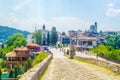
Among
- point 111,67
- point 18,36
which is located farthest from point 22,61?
point 111,67

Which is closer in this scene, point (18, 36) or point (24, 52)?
point (24, 52)

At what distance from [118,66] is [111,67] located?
2.28 m

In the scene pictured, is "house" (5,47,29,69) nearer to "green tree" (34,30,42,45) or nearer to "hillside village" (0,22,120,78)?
"hillside village" (0,22,120,78)

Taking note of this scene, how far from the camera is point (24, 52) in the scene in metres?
96.5

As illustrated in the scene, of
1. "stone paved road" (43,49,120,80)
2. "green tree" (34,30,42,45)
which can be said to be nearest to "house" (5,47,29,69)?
"green tree" (34,30,42,45)

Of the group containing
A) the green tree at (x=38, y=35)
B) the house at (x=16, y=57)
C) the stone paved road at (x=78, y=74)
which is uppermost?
the green tree at (x=38, y=35)

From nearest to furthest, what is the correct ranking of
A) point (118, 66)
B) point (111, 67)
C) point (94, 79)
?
point (94, 79), point (118, 66), point (111, 67)

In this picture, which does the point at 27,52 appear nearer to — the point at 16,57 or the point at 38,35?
the point at 16,57

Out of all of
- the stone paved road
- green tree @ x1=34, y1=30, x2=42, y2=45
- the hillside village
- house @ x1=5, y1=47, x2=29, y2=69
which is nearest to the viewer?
the stone paved road

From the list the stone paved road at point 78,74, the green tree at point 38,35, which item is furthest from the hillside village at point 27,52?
the stone paved road at point 78,74

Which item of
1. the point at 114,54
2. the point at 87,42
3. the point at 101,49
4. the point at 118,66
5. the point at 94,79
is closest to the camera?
the point at 94,79

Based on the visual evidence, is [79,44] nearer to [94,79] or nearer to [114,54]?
[114,54]

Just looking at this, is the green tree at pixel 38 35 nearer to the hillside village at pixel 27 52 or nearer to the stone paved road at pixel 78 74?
the hillside village at pixel 27 52

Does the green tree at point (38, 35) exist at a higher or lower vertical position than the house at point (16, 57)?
higher
